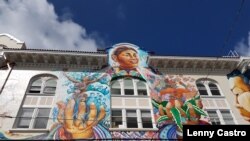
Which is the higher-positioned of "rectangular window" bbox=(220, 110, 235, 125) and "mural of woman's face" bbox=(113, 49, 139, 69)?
"mural of woman's face" bbox=(113, 49, 139, 69)

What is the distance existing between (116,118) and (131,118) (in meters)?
0.98

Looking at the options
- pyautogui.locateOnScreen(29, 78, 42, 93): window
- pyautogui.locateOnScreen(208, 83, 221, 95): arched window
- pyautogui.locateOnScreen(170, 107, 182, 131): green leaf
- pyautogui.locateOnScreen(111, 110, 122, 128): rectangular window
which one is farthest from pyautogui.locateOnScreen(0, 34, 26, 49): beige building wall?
pyautogui.locateOnScreen(208, 83, 221, 95): arched window

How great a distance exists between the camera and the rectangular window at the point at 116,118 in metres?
16.9

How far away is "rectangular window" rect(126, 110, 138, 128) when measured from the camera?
17023 millimetres

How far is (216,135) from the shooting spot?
43.0 ft

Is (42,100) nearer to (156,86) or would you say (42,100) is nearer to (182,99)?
(156,86)

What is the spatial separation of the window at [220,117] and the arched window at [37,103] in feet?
34.9

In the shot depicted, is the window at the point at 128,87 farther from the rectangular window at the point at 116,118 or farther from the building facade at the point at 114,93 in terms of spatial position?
the rectangular window at the point at 116,118

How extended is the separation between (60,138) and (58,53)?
7357mm

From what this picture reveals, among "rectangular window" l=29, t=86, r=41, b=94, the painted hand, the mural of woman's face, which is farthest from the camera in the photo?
the mural of woman's face

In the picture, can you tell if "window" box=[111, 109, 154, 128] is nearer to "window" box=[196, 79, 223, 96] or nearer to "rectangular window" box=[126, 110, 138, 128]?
"rectangular window" box=[126, 110, 138, 128]

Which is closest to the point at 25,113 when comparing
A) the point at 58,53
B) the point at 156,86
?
the point at 58,53

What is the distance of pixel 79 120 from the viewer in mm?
16359

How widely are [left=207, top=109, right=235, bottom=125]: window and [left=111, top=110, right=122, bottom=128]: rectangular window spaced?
601cm
